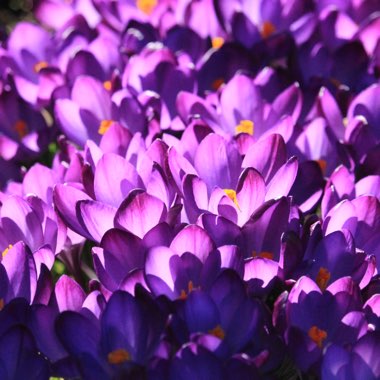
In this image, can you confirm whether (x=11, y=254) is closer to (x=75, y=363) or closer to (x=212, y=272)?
(x=75, y=363)

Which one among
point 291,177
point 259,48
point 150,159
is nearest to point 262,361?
point 291,177

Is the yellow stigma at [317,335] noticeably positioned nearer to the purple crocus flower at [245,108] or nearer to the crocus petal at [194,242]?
the crocus petal at [194,242]

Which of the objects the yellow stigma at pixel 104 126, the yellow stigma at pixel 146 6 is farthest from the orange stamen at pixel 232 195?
the yellow stigma at pixel 146 6

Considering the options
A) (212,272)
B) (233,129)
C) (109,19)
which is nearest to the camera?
(212,272)

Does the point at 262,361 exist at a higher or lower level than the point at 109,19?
lower

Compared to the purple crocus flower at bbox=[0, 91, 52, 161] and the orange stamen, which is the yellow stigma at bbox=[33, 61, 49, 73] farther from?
the orange stamen

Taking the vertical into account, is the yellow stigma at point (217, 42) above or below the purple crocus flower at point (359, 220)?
above
